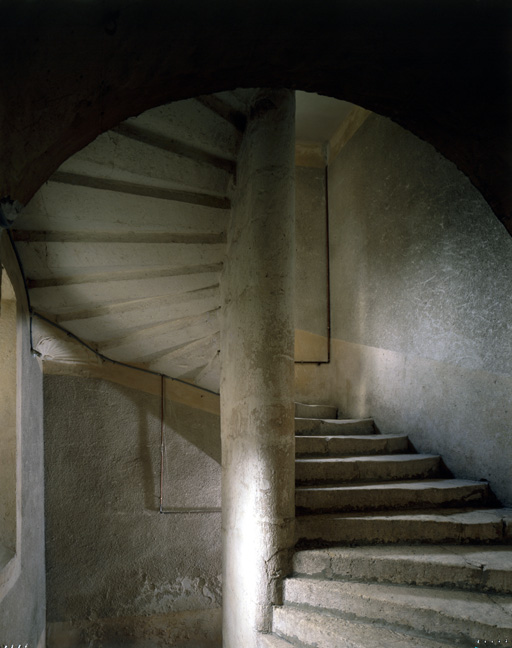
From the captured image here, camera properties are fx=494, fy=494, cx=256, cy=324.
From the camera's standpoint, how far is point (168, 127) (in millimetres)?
2889

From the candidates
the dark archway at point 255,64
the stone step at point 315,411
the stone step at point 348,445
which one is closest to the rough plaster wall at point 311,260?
the stone step at point 315,411

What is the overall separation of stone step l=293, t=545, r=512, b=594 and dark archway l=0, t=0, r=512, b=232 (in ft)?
6.75

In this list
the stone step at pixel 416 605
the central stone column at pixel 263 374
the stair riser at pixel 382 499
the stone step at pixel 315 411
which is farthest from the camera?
the stone step at pixel 315 411

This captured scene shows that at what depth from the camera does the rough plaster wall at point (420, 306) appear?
11.3 feet

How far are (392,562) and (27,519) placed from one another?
2.74 metres

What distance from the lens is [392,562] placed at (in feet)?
9.00

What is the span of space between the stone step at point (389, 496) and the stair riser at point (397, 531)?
20 centimetres

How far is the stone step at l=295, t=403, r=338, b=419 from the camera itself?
4.96 metres

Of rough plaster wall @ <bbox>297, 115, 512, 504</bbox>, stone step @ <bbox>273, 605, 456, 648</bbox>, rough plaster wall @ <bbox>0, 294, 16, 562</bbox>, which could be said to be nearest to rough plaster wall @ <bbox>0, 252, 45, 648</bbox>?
rough plaster wall @ <bbox>0, 294, 16, 562</bbox>

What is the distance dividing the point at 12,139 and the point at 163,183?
7.58 ft

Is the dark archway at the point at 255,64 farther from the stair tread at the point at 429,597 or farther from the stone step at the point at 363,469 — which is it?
the stone step at the point at 363,469

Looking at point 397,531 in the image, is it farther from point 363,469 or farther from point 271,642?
point 271,642

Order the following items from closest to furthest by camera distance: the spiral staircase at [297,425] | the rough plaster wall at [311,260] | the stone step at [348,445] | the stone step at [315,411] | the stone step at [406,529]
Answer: the spiral staircase at [297,425]
the stone step at [406,529]
the stone step at [348,445]
the stone step at [315,411]
the rough plaster wall at [311,260]

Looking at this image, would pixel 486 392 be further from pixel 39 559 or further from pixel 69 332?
pixel 39 559
